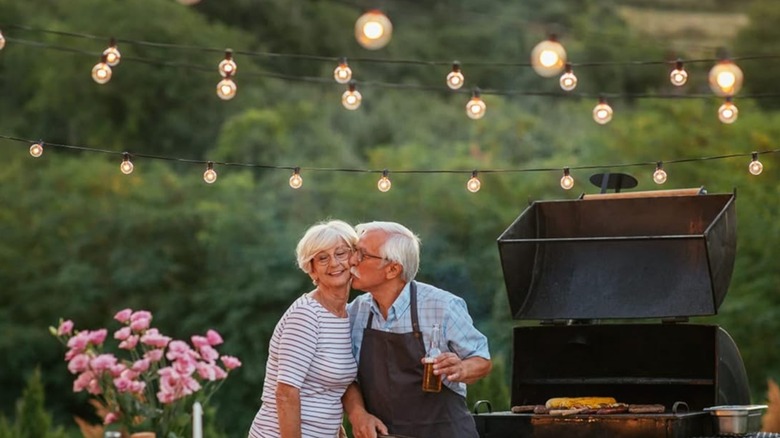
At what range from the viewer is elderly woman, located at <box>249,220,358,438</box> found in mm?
4039

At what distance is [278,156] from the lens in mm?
18266

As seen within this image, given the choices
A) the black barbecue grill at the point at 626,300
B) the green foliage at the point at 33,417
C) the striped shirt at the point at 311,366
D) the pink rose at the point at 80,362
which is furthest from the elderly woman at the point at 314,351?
the green foliage at the point at 33,417

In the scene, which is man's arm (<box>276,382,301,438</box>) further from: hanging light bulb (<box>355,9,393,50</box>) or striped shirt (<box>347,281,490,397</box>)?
hanging light bulb (<box>355,9,393,50</box>)

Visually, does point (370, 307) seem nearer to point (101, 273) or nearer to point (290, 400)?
point (290, 400)

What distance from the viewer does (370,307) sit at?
441cm

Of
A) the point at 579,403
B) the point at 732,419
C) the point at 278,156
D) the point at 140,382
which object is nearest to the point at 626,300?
the point at 579,403

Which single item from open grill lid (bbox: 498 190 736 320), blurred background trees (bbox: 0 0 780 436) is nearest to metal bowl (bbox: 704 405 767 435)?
open grill lid (bbox: 498 190 736 320)

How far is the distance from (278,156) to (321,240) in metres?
14.3

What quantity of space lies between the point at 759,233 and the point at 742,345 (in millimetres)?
1405

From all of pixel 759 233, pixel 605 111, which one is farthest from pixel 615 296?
pixel 759 233

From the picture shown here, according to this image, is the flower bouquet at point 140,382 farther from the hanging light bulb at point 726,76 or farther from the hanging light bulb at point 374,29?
the hanging light bulb at point 726,76

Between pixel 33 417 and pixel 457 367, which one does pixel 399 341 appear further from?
pixel 33 417

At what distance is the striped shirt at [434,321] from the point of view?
14.0 feet

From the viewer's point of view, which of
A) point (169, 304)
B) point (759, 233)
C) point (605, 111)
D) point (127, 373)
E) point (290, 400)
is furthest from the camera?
point (169, 304)
